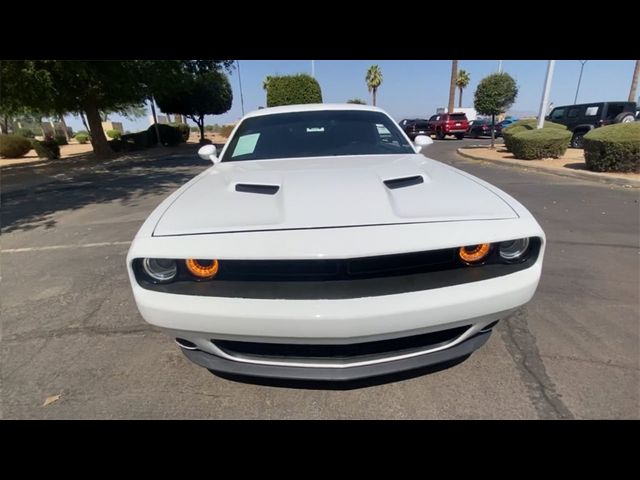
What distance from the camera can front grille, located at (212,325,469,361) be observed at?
1.61 m

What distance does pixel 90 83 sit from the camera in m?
14.9

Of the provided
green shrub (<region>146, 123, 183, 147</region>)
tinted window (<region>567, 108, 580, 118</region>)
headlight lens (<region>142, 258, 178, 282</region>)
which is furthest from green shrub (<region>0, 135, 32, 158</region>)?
tinted window (<region>567, 108, 580, 118</region>)

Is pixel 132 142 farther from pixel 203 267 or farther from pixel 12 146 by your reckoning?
pixel 203 267

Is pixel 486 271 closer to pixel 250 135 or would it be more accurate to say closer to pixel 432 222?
pixel 432 222

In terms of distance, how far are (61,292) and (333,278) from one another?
3.10 metres

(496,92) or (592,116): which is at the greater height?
(496,92)

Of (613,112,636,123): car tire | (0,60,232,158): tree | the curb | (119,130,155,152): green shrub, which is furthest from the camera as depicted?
(119,130,155,152): green shrub

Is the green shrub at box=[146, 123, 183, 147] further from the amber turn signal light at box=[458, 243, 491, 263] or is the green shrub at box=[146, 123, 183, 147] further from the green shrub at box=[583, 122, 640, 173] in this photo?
the amber turn signal light at box=[458, 243, 491, 263]

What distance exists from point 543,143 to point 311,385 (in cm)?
1247

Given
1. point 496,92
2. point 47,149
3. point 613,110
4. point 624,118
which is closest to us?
point 624,118

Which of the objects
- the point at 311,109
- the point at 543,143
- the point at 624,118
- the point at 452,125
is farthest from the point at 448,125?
the point at 311,109

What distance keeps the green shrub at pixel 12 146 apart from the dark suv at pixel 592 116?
2745 centimetres

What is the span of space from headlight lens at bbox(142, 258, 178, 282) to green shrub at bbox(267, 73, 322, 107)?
29.8m

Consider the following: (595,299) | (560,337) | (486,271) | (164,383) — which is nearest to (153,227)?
(164,383)
